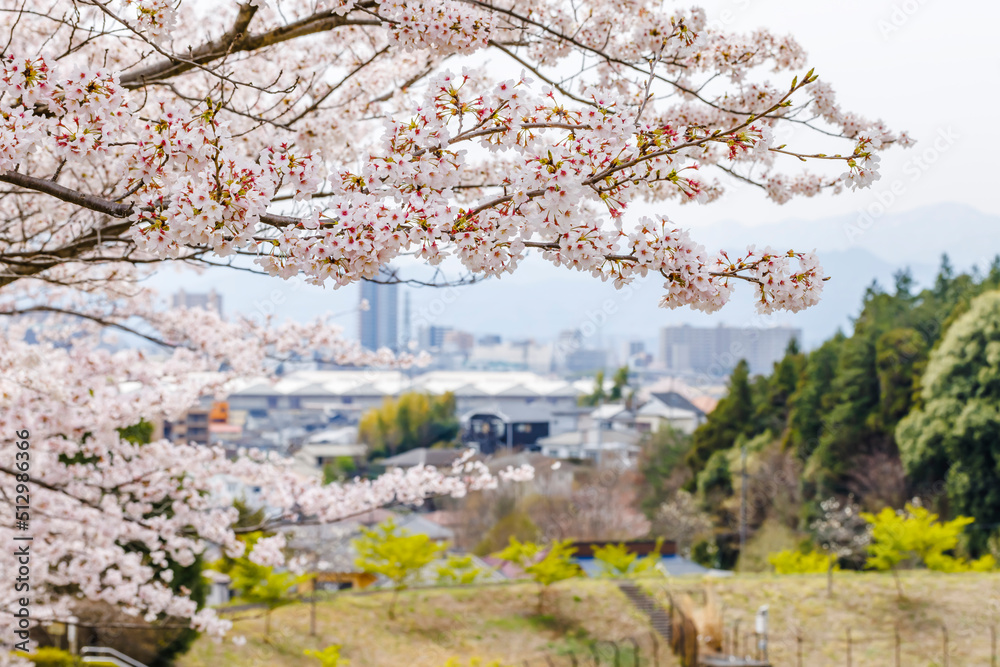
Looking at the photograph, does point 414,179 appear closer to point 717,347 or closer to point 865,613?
point 865,613

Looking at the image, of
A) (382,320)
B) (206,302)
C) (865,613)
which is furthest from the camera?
(382,320)

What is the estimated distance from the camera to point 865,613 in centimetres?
660

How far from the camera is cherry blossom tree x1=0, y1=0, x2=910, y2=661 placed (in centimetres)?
107

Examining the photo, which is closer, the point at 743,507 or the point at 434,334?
the point at 743,507

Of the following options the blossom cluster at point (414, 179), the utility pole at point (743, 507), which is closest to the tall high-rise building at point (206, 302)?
the blossom cluster at point (414, 179)

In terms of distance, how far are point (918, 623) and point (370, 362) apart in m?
5.31

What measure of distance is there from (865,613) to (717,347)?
26420mm

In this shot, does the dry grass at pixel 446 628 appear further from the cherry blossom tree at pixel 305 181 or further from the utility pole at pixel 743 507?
the utility pole at pixel 743 507

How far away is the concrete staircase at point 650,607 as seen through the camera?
6470mm

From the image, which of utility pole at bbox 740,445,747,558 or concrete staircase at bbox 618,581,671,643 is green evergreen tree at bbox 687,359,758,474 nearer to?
utility pole at bbox 740,445,747,558

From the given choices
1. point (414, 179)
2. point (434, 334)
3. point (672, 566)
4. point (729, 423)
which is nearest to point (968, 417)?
point (672, 566)

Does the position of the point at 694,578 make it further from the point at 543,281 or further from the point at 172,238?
the point at 543,281

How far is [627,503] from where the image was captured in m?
16.8

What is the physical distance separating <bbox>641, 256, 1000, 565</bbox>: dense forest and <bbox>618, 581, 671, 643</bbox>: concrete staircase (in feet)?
20.2
